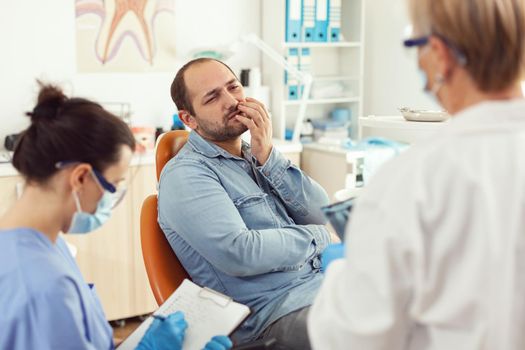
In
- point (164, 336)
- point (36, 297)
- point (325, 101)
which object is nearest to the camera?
point (36, 297)

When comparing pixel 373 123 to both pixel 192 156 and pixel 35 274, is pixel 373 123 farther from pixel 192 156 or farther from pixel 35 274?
pixel 35 274

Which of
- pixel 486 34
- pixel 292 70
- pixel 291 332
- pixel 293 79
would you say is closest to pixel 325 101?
pixel 293 79

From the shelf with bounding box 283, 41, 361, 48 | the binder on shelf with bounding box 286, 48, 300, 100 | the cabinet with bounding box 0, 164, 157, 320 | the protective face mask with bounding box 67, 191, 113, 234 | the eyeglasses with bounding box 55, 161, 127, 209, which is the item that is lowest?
the cabinet with bounding box 0, 164, 157, 320

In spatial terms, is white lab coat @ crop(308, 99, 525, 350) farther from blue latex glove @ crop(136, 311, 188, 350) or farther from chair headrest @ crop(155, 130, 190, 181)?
chair headrest @ crop(155, 130, 190, 181)

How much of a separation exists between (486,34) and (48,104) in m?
0.81

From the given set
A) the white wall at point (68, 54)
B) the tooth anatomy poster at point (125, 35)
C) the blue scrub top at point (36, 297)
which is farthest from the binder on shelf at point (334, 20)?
the blue scrub top at point (36, 297)

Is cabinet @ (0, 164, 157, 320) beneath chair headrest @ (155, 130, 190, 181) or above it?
beneath

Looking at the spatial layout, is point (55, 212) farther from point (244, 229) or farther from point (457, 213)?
point (457, 213)

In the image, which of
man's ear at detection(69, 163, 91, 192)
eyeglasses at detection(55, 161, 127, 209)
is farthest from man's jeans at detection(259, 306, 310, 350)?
man's ear at detection(69, 163, 91, 192)

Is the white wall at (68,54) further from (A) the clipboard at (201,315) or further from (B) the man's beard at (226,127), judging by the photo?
(A) the clipboard at (201,315)

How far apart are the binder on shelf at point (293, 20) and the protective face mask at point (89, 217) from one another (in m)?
2.36

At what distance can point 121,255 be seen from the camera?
3025mm

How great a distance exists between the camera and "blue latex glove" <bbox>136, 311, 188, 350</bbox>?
4.58ft

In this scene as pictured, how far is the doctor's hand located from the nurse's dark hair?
758 millimetres
